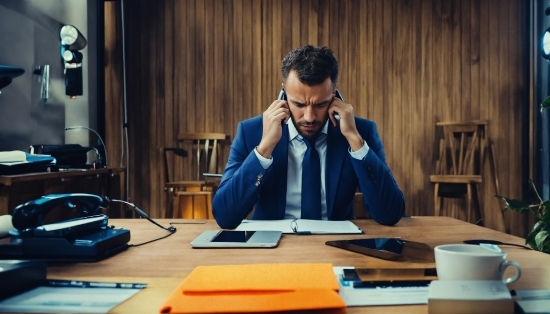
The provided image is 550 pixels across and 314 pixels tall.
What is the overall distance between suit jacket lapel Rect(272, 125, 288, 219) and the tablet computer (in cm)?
55

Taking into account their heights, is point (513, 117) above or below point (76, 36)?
below

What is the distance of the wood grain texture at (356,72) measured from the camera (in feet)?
15.3

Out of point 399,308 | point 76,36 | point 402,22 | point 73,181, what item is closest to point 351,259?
point 399,308

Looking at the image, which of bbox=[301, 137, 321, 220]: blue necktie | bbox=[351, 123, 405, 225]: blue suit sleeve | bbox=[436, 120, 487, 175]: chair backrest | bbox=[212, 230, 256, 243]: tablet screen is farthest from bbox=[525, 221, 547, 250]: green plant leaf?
bbox=[436, 120, 487, 175]: chair backrest

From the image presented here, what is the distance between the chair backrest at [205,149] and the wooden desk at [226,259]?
3130mm

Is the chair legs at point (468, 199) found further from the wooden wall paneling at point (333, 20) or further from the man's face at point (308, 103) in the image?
the man's face at point (308, 103)

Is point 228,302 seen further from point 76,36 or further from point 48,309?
point 76,36

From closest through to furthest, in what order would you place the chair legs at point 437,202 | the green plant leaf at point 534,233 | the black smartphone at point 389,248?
the black smartphone at point 389,248 → the green plant leaf at point 534,233 → the chair legs at point 437,202

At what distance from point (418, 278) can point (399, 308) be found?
142 mm

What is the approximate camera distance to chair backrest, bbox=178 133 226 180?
453 centimetres

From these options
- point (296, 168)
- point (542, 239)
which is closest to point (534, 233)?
point (542, 239)

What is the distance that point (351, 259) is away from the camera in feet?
3.19

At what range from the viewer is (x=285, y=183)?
6.01 feet

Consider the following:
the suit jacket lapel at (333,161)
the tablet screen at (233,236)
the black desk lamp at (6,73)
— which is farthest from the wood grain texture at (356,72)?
the tablet screen at (233,236)
